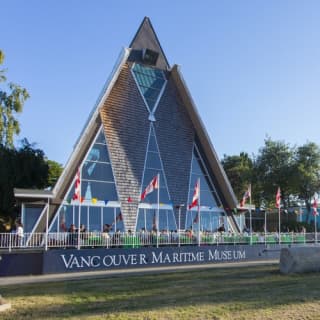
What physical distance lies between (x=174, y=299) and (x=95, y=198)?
17.7 m

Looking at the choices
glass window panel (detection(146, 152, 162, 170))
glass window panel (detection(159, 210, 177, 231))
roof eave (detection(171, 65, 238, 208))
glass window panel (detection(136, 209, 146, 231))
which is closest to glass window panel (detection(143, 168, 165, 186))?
glass window panel (detection(146, 152, 162, 170))

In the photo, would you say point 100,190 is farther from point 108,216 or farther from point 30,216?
point 30,216

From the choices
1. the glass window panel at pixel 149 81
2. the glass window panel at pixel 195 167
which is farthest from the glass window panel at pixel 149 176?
the glass window panel at pixel 149 81

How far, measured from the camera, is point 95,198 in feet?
89.4

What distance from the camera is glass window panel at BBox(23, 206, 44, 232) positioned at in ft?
83.9

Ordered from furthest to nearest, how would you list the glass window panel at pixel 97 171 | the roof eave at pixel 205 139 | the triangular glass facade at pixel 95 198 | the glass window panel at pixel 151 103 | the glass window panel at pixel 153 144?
the roof eave at pixel 205 139 < the glass window panel at pixel 151 103 < the glass window panel at pixel 153 144 < the glass window panel at pixel 97 171 < the triangular glass facade at pixel 95 198

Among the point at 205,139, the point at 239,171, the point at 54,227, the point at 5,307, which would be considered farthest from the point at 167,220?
the point at 239,171

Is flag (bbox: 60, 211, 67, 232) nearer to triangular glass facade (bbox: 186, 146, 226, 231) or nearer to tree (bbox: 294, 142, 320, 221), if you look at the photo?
triangular glass facade (bbox: 186, 146, 226, 231)

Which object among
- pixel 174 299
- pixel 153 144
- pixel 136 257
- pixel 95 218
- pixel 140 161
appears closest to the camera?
pixel 174 299

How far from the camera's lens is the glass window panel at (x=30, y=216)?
25.6 meters

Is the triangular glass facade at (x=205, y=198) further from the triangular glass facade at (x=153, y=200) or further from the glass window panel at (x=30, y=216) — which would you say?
the glass window panel at (x=30, y=216)

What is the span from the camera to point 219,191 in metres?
33.1

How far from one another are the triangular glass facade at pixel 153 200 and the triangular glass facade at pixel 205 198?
74.5 inches

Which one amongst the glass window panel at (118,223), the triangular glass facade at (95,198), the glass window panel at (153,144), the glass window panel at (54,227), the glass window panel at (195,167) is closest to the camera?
the glass window panel at (54,227)
